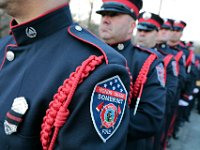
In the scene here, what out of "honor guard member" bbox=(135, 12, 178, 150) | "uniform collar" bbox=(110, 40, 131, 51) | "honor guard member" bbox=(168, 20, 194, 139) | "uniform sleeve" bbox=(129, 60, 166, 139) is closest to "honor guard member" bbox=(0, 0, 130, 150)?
"uniform sleeve" bbox=(129, 60, 166, 139)

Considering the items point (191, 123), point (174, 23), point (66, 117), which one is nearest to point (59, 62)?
point (66, 117)

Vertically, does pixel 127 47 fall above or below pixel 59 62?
below

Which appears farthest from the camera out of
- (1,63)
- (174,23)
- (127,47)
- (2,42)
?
(174,23)

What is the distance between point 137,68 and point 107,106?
1.10 m

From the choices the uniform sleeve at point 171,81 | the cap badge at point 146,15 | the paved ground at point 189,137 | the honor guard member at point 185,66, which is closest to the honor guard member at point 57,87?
the uniform sleeve at point 171,81

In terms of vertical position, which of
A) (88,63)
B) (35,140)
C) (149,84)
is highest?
(88,63)

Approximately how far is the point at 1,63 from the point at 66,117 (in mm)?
548

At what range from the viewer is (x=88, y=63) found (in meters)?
1.05

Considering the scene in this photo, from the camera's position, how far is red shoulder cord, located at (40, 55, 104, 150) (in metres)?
0.98

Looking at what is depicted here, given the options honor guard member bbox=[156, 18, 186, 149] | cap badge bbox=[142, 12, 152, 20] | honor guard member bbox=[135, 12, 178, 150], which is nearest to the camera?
honor guard member bbox=[135, 12, 178, 150]

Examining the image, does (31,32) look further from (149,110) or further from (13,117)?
(149,110)

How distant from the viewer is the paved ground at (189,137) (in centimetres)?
546

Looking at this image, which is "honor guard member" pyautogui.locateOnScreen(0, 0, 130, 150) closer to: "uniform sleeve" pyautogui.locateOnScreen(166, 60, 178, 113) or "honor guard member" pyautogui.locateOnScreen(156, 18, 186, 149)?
"uniform sleeve" pyautogui.locateOnScreen(166, 60, 178, 113)

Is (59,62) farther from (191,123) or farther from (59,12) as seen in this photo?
(191,123)
